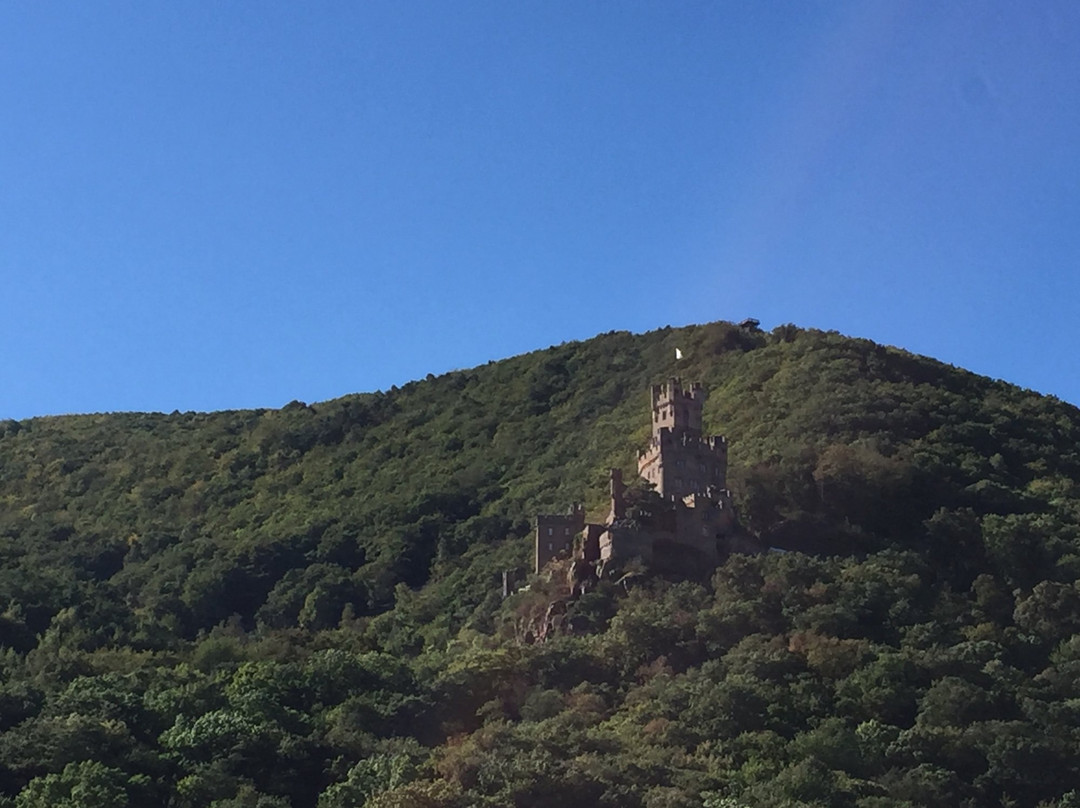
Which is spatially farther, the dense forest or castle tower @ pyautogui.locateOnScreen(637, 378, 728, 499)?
castle tower @ pyautogui.locateOnScreen(637, 378, 728, 499)

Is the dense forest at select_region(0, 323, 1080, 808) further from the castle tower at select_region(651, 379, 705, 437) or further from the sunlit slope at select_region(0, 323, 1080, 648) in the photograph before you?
the castle tower at select_region(651, 379, 705, 437)

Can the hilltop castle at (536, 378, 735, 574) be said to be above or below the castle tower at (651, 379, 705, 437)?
below

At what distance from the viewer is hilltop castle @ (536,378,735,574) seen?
77312 millimetres

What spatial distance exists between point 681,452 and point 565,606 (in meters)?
10.5

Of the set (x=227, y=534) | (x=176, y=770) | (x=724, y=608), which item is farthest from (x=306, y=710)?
(x=227, y=534)

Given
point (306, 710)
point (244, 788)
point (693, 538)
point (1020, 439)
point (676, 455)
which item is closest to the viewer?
point (244, 788)

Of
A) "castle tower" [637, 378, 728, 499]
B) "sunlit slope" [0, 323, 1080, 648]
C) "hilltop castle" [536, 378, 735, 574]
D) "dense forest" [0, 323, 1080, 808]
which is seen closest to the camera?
"dense forest" [0, 323, 1080, 808]

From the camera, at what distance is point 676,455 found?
83.1 m

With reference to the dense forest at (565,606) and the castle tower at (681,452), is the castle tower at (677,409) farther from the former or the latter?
the dense forest at (565,606)

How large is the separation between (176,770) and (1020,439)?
47588 mm

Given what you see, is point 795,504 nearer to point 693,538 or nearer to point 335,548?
point 693,538

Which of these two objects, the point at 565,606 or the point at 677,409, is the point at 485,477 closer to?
the point at 677,409

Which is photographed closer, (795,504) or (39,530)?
(795,504)

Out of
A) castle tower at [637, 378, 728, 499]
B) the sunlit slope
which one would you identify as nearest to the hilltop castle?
castle tower at [637, 378, 728, 499]
